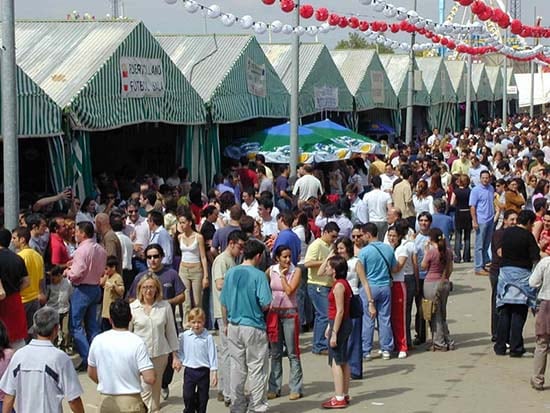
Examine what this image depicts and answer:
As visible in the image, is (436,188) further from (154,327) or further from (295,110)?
(154,327)

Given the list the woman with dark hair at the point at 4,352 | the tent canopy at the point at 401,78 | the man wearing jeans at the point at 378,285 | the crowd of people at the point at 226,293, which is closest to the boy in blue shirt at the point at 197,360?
the crowd of people at the point at 226,293

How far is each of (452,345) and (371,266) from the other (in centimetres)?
166

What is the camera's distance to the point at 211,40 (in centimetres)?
2447

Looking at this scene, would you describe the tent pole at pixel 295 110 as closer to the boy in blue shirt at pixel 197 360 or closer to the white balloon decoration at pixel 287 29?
the white balloon decoration at pixel 287 29

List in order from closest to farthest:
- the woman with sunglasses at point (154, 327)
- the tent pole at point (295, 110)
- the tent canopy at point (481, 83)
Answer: the woman with sunglasses at point (154, 327) → the tent pole at point (295, 110) → the tent canopy at point (481, 83)

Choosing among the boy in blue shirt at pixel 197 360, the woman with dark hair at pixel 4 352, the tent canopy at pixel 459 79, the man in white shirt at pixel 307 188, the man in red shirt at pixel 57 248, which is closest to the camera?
the woman with dark hair at pixel 4 352

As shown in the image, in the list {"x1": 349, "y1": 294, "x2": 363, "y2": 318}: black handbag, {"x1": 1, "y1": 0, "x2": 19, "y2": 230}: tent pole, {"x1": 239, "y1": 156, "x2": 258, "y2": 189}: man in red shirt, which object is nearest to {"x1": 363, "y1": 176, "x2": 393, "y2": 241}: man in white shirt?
{"x1": 239, "y1": 156, "x2": 258, "y2": 189}: man in red shirt

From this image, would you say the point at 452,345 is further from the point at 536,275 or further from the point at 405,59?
the point at 405,59

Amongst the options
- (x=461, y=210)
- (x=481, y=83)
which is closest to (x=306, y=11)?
(x=461, y=210)

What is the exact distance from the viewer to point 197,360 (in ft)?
30.6

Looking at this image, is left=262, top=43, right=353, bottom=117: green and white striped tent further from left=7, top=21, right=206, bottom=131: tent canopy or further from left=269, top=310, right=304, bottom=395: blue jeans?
left=269, top=310, right=304, bottom=395: blue jeans

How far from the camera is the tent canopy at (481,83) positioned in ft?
184

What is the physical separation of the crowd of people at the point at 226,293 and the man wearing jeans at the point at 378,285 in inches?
0.6

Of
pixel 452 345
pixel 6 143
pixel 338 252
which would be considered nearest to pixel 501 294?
pixel 452 345
